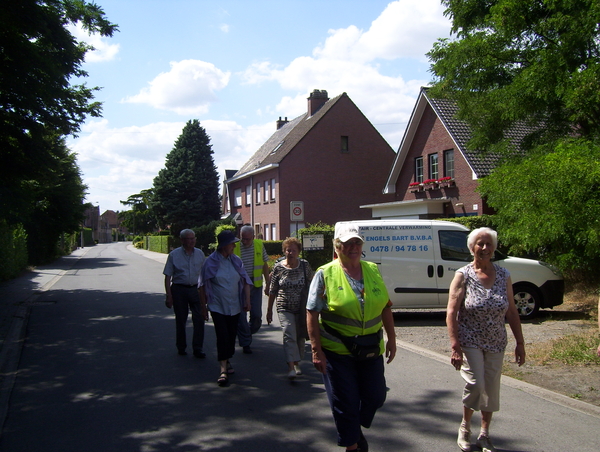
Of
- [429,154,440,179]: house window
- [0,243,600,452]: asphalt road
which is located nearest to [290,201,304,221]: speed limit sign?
[0,243,600,452]: asphalt road

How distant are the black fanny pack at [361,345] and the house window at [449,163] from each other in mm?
21758

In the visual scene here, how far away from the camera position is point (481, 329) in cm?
434

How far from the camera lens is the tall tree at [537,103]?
33.8 feet

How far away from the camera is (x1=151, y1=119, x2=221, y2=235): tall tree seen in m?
49.6

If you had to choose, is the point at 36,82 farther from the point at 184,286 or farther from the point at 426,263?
the point at 426,263

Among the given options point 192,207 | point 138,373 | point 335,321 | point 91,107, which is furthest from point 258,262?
point 192,207

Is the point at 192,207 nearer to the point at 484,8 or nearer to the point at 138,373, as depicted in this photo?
the point at 484,8

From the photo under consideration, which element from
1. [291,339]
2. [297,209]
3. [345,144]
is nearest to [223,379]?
[291,339]

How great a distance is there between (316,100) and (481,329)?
122 feet

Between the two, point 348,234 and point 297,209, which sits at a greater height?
point 297,209

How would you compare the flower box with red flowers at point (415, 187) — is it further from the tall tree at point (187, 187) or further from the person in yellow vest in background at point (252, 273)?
the tall tree at point (187, 187)

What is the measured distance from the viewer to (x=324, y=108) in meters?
38.6

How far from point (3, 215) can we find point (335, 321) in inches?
423

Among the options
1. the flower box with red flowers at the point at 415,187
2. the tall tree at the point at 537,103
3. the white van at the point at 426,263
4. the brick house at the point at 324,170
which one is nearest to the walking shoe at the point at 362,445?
the white van at the point at 426,263
